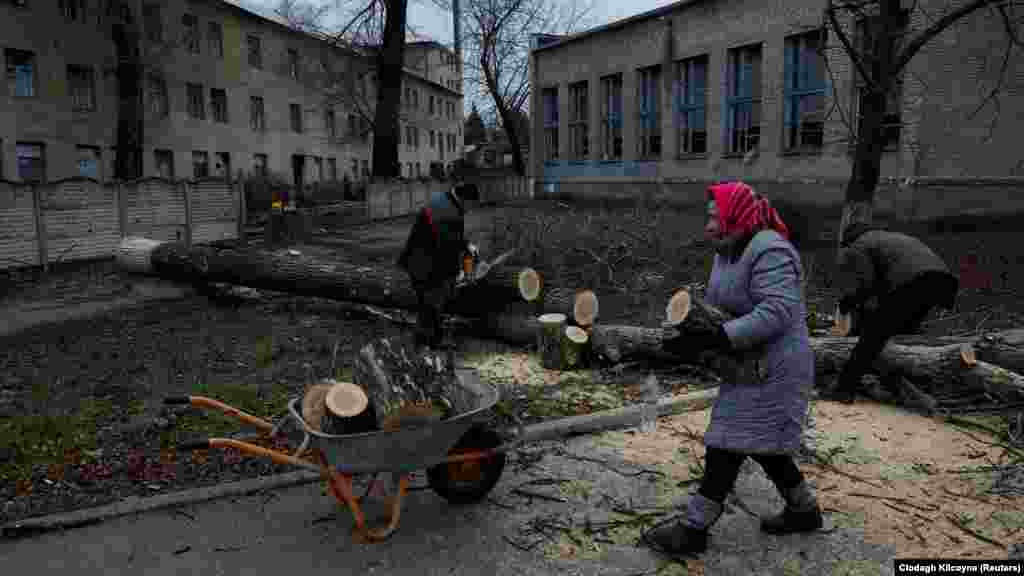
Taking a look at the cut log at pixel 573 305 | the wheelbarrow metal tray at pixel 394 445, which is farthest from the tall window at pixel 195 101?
the wheelbarrow metal tray at pixel 394 445

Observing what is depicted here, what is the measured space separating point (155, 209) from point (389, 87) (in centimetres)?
1003

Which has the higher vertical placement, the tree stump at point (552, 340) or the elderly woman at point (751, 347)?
the elderly woman at point (751, 347)

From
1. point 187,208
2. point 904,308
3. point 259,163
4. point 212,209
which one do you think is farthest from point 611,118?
point 904,308

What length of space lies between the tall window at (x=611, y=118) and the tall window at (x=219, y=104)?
60.2 feet

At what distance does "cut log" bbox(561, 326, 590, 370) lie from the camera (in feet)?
22.4

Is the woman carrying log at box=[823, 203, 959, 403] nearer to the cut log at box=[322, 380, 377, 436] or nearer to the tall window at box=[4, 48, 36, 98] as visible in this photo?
the cut log at box=[322, 380, 377, 436]

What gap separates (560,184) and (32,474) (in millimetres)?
27358

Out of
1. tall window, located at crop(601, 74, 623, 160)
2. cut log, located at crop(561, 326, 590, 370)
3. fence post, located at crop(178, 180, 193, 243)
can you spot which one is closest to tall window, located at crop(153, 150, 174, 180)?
fence post, located at crop(178, 180, 193, 243)

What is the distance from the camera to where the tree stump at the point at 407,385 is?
3855mm

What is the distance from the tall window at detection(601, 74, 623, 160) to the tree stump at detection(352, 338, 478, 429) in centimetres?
2424

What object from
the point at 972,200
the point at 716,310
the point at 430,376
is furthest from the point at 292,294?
the point at 972,200

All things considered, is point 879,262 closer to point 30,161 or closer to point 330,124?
point 30,161

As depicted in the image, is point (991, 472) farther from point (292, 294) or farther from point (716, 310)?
point (292, 294)

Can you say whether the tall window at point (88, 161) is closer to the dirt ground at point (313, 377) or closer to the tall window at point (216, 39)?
the tall window at point (216, 39)
